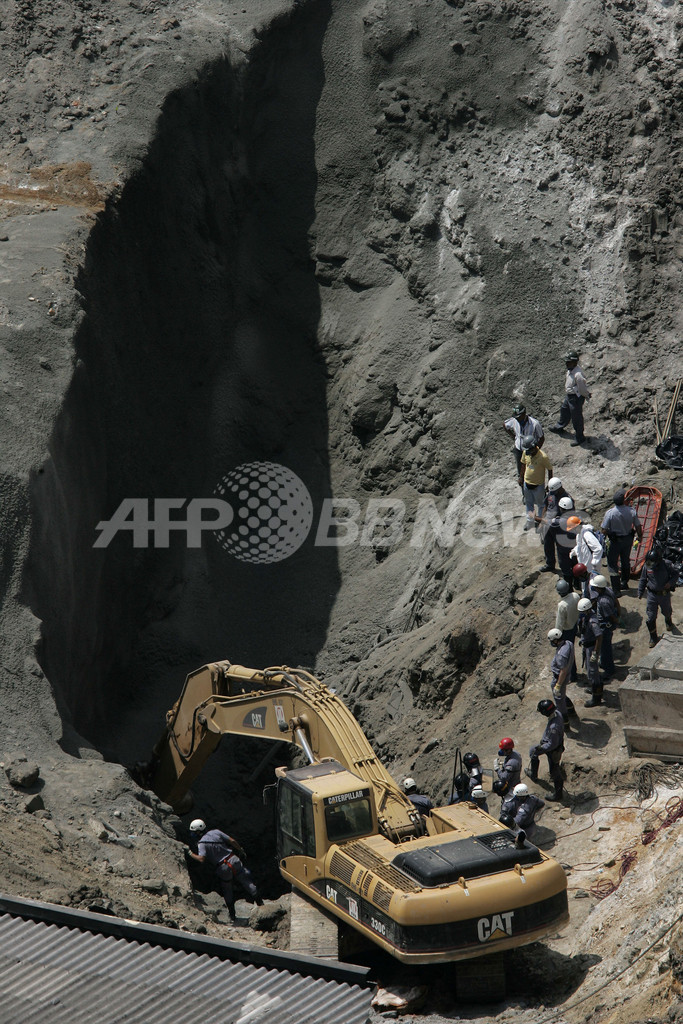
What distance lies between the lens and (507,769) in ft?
47.9

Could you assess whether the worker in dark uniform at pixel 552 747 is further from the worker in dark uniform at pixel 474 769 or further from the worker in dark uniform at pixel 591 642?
the worker in dark uniform at pixel 591 642

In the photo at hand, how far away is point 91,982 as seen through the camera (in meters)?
9.21

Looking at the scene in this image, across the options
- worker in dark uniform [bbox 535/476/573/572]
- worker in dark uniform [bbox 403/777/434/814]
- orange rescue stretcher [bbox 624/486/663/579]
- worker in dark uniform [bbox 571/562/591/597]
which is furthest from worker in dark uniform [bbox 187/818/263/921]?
orange rescue stretcher [bbox 624/486/663/579]

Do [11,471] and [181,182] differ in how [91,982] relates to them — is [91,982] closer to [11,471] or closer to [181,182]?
[11,471]

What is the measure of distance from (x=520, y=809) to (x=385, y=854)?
7.50ft

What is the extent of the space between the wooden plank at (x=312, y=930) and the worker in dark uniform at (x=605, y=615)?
17.3ft

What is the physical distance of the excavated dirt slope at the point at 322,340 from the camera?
17859mm

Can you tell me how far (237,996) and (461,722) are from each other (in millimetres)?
8494

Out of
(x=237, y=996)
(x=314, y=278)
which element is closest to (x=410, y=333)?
(x=314, y=278)

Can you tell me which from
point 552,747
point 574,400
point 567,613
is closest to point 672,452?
point 574,400

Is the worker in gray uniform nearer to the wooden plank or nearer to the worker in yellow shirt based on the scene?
the worker in yellow shirt

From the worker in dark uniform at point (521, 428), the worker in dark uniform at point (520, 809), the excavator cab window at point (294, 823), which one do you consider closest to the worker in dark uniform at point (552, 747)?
the worker in dark uniform at point (520, 809)

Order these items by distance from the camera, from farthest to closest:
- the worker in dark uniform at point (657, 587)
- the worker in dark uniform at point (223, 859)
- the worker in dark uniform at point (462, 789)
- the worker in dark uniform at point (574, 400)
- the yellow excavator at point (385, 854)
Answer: the worker in dark uniform at point (574, 400) < the worker in dark uniform at point (657, 587) < the worker in dark uniform at point (223, 859) < the worker in dark uniform at point (462, 789) < the yellow excavator at point (385, 854)

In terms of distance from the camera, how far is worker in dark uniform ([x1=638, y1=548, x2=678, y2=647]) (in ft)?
53.1
